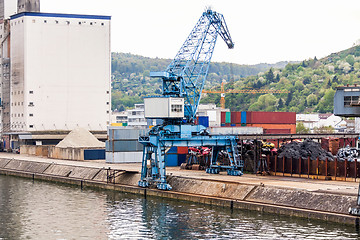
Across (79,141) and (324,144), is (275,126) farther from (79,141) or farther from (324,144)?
(79,141)

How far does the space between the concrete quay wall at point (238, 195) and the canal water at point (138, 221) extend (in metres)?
0.86

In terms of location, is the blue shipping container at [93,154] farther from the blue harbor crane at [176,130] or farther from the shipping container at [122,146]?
the blue harbor crane at [176,130]

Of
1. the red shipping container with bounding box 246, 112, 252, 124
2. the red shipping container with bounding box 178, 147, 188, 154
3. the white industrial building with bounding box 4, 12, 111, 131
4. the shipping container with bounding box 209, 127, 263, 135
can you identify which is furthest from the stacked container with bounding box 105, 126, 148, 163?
the white industrial building with bounding box 4, 12, 111, 131

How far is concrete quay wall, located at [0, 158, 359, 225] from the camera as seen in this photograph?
170ft

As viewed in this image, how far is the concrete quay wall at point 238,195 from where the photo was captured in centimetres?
5187

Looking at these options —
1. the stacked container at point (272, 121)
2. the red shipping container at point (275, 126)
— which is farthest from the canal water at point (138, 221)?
the red shipping container at point (275, 126)

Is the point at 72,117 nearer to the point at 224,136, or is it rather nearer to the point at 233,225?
the point at 224,136

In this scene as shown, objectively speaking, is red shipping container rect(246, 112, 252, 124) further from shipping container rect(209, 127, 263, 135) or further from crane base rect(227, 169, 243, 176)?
crane base rect(227, 169, 243, 176)

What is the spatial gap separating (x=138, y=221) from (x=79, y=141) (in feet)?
233

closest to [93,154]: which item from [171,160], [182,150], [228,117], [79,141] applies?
[79,141]

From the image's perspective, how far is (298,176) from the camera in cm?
7125

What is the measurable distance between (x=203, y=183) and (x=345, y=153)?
58.8ft

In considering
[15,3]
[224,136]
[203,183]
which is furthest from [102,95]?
[203,183]

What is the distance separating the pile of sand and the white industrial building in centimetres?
1811
